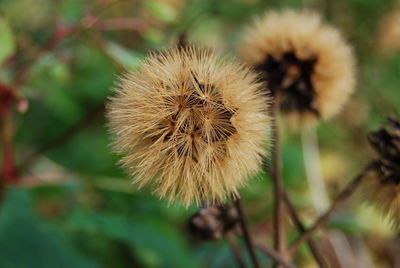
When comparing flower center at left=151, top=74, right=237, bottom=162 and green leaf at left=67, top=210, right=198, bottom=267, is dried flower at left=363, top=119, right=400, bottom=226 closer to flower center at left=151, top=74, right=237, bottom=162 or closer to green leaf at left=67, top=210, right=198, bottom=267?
flower center at left=151, top=74, right=237, bottom=162

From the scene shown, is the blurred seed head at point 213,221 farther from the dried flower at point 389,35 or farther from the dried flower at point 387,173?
the dried flower at point 389,35

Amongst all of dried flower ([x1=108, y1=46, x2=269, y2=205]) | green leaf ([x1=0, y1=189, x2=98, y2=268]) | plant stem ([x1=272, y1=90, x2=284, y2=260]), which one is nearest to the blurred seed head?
plant stem ([x1=272, y1=90, x2=284, y2=260])

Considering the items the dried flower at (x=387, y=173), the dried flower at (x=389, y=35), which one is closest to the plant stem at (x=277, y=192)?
the dried flower at (x=387, y=173)

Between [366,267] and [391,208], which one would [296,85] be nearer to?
[391,208]

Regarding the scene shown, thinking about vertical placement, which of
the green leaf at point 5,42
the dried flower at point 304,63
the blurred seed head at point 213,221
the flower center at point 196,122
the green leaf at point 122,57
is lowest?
the blurred seed head at point 213,221

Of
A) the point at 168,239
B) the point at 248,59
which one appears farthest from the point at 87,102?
the point at 248,59

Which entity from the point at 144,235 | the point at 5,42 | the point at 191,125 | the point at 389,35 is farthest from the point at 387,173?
the point at 389,35
